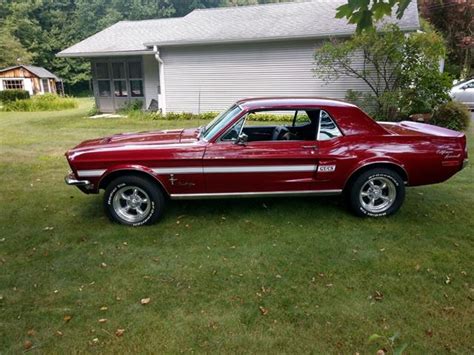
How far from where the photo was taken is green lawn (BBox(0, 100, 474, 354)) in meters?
2.94

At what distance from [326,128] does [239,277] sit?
224 cm

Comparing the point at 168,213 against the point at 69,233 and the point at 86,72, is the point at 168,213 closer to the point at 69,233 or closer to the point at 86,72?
the point at 69,233

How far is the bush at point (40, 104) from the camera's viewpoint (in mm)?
22625

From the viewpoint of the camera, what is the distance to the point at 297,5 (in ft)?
57.7

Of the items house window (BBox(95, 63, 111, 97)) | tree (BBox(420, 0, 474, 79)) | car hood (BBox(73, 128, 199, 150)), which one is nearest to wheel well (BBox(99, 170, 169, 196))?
car hood (BBox(73, 128, 199, 150))

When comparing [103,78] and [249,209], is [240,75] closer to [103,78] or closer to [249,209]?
[103,78]

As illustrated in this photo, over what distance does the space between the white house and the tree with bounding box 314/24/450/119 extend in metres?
1.34

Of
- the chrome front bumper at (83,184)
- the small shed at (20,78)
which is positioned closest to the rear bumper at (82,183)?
the chrome front bumper at (83,184)

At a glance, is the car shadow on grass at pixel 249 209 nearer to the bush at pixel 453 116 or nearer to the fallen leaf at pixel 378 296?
the fallen leaf at pixel 378 296

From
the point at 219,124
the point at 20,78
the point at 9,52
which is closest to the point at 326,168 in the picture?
the point at 219,124

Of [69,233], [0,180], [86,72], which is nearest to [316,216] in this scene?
[69,233]

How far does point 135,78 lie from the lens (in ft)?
59.8

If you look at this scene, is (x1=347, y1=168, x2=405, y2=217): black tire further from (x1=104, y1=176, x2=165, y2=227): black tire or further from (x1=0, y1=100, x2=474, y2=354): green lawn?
(x1=104, y1=176, x2=165, y2=227): black tire

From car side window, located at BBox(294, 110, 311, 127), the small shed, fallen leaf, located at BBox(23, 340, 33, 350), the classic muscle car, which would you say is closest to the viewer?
fallen leaf, located at BBox(23, 340, 33, 350)
